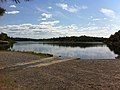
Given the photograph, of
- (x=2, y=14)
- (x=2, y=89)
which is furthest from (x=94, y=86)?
(x=2, y=14)

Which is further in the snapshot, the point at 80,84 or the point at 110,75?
the point at 110,75

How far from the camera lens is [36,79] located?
19.3 metres

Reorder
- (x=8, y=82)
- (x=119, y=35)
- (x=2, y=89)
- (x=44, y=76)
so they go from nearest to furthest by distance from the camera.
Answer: (x=2, y=89)
(x=8, y=82)
(x=44, y=76)
(x=119, y=35)

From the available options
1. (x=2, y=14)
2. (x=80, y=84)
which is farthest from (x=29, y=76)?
(x=2, y=14)

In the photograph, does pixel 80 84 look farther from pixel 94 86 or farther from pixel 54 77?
pixel 54 77

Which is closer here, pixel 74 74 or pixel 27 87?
pixel 27 87

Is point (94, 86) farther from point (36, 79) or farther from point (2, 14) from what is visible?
point (2, 14)

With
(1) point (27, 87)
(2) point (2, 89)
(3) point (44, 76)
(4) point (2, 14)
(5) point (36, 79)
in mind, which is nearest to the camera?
(2) point (2, 89)

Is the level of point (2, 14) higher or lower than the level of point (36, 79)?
higher

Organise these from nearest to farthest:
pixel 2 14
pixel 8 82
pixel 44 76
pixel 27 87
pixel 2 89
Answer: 1. pixel 2 89
2. pixel 27 87
3. pixel 8 82
4. pixel 44 76
5. pixel 2 14

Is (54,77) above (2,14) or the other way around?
the other way around

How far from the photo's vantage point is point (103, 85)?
1692 cm

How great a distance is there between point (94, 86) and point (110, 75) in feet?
15.1

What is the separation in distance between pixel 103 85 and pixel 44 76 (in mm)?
5158
